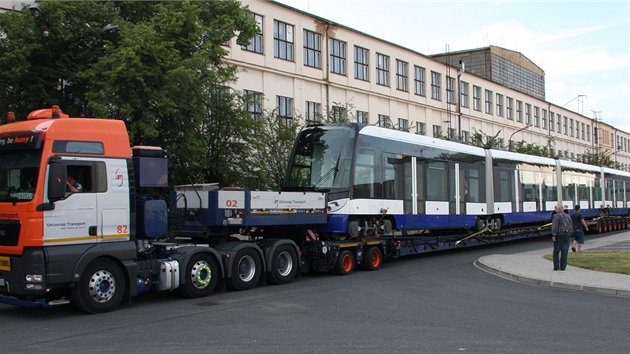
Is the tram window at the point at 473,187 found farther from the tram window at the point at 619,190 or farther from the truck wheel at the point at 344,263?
the tram window at the point at 619,190

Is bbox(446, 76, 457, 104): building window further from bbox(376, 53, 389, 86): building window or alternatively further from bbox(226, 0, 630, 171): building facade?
bbox(376, 53, 389, 86): building window

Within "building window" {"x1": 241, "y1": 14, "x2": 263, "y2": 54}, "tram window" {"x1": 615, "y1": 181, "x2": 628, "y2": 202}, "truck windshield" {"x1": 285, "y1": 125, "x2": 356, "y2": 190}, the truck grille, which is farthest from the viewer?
"tram window" {"x1": 615, "y1": 181, "x2": 628, "y2": 202}

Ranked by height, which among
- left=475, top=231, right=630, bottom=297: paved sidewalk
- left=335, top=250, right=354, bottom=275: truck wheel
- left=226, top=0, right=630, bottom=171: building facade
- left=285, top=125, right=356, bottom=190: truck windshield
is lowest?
left=475, top=231, right=630, bottom=297: paved sidewalk

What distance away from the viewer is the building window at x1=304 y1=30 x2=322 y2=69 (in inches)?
1396

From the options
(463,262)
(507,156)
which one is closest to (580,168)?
(507,156)

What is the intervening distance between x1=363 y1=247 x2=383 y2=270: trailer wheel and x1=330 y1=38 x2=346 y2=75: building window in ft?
71.0

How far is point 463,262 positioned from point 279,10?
19.4 m

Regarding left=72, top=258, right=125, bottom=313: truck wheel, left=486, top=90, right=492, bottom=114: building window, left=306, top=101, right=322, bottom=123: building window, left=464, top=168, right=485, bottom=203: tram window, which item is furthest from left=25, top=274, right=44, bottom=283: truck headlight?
left=486, top=90, right=492, bottom=114: building window

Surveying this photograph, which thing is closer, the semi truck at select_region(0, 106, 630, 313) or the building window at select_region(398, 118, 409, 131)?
the semi truck at select_region(0, 106, 630, 313)

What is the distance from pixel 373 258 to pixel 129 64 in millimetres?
8509

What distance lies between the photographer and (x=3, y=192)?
10.2 metres

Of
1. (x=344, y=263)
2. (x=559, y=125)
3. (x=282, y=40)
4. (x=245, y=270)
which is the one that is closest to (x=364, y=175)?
(x=344, y=263)

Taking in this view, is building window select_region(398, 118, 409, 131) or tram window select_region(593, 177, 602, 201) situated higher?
building window select_region(398, 118, 409, 131)

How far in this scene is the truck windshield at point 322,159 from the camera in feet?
52.6
